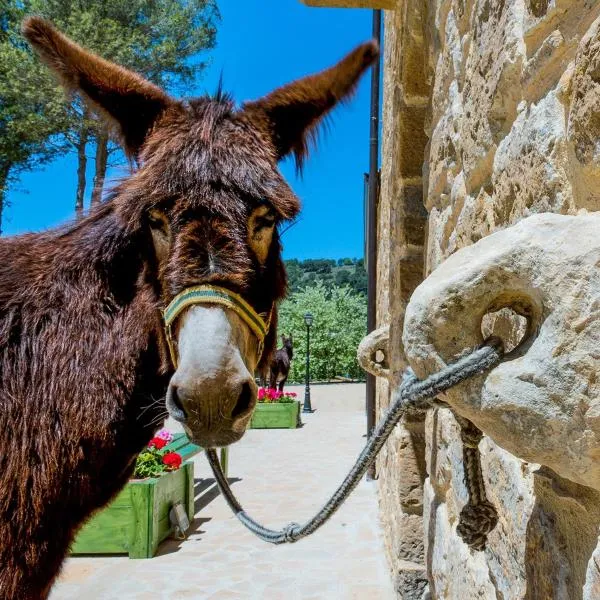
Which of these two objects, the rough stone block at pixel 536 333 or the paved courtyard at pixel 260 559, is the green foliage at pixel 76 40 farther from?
the rough stone block at pixel 536 333

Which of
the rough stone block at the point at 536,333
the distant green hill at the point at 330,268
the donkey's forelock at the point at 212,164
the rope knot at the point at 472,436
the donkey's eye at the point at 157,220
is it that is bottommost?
the rope knot at the point at 472,436

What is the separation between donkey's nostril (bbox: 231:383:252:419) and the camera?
1445 mm

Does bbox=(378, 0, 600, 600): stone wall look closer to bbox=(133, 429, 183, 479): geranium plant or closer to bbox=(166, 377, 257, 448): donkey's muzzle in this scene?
bbox=(166, 377, 257, 448): donkey's muzzle

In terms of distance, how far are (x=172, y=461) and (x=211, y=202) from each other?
3.82 m

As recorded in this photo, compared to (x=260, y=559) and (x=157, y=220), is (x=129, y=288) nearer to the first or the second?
(x=157, y=220)

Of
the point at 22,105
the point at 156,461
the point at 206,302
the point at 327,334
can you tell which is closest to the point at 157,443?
the point at 156,461

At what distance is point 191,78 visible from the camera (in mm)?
16891

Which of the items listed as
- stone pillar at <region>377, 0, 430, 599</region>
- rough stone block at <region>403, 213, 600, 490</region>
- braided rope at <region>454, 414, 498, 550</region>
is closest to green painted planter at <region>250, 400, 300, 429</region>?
stone pillar at <region>377, 0, 430, 599</region>

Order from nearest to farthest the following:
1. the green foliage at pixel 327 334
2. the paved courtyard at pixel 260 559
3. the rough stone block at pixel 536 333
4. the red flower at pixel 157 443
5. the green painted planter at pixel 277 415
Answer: the rough stone block at pixel 536 333
the paved courtyard at pixel 260 559
the red flower at pixel 157 443
the green painted planter at pixel 277 415
the green foliage at pixel 327 334

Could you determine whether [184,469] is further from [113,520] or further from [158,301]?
[158,301]

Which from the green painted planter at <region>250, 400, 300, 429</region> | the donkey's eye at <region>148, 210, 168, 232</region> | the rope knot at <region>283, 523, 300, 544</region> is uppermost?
the donkey's eye at <region>148, 210, 168, 232</region>

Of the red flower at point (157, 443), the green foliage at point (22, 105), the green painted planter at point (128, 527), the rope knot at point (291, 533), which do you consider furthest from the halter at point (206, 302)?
the green foliage at point (22, 105)

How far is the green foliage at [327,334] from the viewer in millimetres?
25438

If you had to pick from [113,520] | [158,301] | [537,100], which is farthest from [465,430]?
[113,520]
